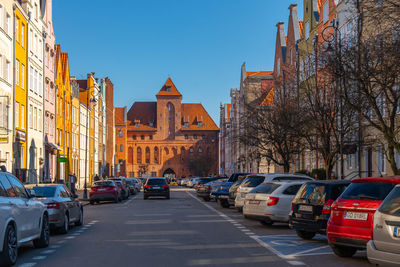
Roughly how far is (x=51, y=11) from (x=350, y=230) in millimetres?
48487

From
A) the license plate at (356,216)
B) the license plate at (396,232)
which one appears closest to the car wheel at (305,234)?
the license plate at (356,216)

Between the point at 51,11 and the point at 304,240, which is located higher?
the point at 51,11

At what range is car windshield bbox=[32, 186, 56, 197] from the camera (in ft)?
56.2

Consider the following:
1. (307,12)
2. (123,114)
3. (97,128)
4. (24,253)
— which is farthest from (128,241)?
(123,114)

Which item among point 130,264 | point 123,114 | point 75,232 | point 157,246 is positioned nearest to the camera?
point 130,264

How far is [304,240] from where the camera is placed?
50.1 feet

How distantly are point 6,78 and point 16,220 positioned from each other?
91.8ft

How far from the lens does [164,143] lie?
142 m

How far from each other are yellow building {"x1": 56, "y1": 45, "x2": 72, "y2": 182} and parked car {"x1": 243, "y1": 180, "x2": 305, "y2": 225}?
1529 inches

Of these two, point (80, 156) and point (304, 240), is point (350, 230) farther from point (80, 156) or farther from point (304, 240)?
point (80, 156)

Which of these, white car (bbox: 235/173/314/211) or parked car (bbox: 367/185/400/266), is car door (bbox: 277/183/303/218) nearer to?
white car (bbox: 235/173/314/211)

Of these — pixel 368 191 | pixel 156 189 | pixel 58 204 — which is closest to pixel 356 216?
pixel 368 191

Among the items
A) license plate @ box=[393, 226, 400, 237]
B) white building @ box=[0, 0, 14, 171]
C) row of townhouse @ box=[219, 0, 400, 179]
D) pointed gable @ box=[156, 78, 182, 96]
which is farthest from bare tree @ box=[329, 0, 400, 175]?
pointed gable @ box=[156, 78, 182, 96]

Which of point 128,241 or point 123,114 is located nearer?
point 128,241
